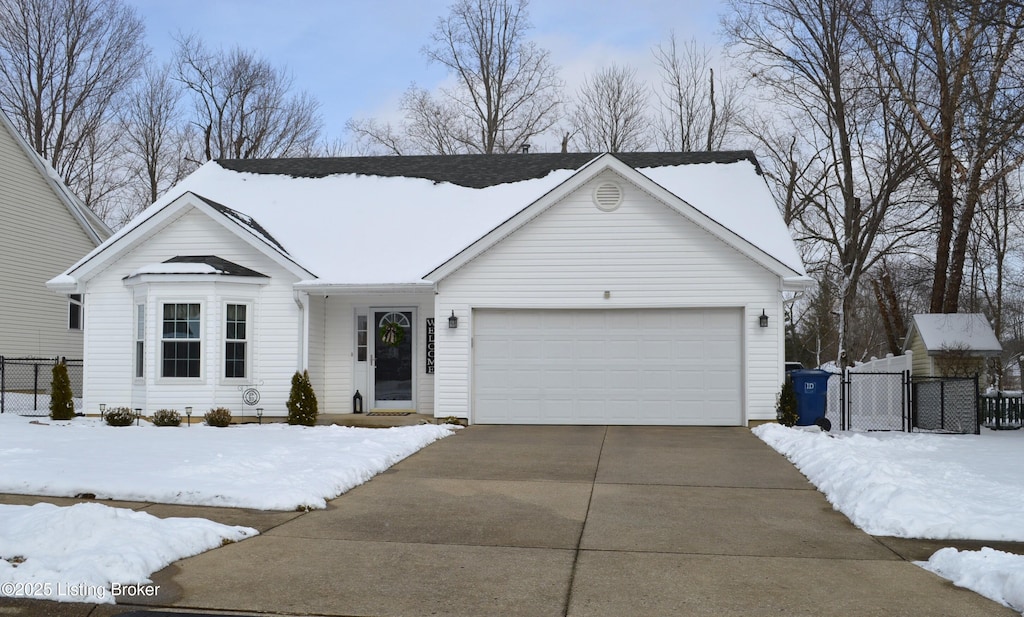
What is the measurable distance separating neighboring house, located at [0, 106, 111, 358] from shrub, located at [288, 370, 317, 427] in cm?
1225

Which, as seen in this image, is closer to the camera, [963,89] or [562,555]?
[562,555]

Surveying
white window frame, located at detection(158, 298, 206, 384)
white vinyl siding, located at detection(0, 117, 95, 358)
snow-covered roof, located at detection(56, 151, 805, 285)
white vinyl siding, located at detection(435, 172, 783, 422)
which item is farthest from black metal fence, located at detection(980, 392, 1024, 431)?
white vinyl siding, located at detection(0, 117, 95, 358)

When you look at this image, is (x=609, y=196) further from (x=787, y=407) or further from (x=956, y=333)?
(x=956, y=333)

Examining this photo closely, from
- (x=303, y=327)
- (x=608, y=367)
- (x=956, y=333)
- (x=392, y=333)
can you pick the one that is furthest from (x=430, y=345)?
(x=956, y=333)

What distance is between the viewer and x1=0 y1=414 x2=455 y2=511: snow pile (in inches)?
353

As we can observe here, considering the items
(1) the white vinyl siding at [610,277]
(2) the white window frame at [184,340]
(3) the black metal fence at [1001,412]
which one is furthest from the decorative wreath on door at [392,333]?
(3) the black metal fence at [1001,412]

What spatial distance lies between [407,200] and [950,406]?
1179 cm

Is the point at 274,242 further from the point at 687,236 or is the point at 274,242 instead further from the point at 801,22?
the point at 801,22

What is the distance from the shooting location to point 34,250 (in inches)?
996

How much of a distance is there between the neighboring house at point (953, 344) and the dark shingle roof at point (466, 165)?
5.96m

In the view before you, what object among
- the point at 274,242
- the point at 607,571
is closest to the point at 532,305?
the point at 274,242

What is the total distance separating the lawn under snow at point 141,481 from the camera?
5.99 m

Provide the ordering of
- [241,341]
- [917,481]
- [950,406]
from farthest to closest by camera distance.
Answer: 1. [241,341]
2. [950,406]
3. [917,481]

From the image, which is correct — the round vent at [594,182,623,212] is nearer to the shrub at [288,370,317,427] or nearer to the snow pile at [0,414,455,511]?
the snow pile at [0,414,455,511]
